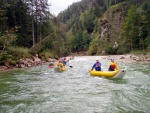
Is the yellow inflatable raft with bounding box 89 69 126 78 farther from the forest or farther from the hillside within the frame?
the hillside

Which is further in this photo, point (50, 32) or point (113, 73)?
point (50, 32)

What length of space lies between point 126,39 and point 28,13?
27.1 m

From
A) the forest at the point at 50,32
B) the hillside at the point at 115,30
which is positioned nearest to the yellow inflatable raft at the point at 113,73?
the forest at the point at 50,32

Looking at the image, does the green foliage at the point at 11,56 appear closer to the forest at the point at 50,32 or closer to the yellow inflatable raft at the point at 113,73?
the forest at the point at 50,32

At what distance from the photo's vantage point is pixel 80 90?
9742 millimetres

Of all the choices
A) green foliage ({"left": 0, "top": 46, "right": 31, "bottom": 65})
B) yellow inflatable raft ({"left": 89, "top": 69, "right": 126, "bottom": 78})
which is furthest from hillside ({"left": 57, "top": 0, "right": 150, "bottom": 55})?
yellow inflatable raft ({"left": 89, "top": 69, "right": 126, "bottom": 78})

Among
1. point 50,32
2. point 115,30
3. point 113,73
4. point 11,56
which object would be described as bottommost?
point 113,73

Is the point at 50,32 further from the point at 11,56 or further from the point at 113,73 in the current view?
the point at 113,73

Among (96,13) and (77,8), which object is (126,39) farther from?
(77,8)

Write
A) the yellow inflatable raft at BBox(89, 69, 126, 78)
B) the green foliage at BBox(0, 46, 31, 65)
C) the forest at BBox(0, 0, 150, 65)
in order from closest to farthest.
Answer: the yellow inflatable raft at BBox(89, 69, 126, 78)
the green foliage at BBox(0, 46, 31, 65)
the forest at BBox(0, 0, 150, 65)

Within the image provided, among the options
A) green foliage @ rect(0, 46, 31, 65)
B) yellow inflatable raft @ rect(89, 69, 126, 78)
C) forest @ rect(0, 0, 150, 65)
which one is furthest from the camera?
forest @ rect(0, 0, 150, 65)

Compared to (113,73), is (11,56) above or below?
above

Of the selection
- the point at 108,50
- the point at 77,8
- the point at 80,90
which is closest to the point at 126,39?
the point at 108,50

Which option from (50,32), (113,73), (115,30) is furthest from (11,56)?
(115,30)
